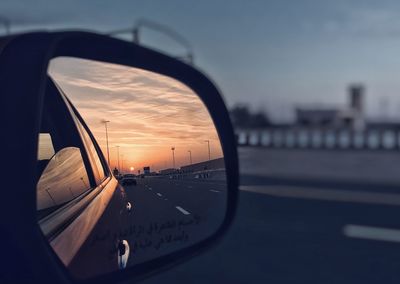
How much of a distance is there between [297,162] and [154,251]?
2008cm

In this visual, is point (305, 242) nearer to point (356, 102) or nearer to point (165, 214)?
point (165, 214)

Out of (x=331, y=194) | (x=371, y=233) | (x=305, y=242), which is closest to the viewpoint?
(x=305, y=242)

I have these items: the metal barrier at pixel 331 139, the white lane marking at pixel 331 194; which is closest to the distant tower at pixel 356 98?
the metal barrier at pixel 331 139

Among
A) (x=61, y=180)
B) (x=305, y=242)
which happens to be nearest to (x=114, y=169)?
(x=61, y=180)

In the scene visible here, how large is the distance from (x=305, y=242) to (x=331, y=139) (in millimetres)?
24665

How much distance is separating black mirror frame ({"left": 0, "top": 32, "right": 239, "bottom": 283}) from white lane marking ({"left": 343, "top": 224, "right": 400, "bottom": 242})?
572cm

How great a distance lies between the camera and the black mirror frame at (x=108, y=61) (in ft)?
4.33

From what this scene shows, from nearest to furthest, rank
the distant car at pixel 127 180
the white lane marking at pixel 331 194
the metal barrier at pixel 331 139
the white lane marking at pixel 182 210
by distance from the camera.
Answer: the distant car at pixel 127 180
the white lane marking at pixel 182 210
the white lane marking at pixel 331 194
the metal barrier at pixel 331 139

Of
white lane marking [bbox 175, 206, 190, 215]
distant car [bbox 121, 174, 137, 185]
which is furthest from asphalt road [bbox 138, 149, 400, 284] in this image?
distant car [bbox 121, 174, 137, 185]

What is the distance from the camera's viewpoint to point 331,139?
31016 millimetres

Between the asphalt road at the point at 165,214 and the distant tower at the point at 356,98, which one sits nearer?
the asphalt road at the point at 165,214

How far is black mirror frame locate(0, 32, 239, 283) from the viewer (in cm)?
132

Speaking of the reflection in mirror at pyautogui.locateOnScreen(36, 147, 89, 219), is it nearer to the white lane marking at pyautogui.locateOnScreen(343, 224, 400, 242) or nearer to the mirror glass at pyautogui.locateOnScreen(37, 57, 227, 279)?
the mirror glass at pyautogui.locateOnScreen(37, 57, 227, 279)

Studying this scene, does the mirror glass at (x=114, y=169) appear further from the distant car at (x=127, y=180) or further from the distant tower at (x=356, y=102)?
the distant tower at (x=356, y=102)
